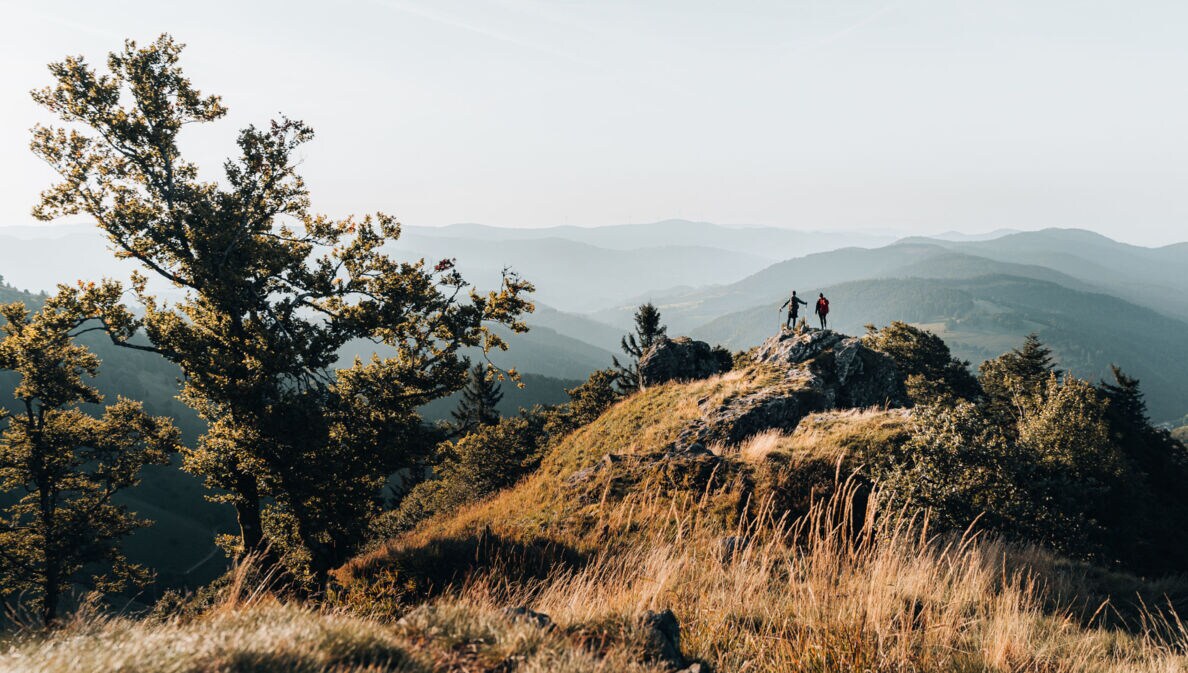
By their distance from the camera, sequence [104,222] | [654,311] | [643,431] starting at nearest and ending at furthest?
1. [104,222]
2. [643,431]
3. [654,311]

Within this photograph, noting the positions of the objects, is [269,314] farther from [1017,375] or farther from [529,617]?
[1017,375]

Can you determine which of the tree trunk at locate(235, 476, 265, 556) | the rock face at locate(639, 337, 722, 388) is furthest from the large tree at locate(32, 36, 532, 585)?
the rock face at locate(639, 337, 722, 388)

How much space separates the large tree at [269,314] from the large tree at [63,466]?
1023 cm

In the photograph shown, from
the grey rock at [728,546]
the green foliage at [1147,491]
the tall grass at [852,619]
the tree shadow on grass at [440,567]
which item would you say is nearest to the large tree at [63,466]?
the tree shadow on grass at [440,567]

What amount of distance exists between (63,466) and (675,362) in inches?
1220

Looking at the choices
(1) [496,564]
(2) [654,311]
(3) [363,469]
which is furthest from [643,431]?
(2) [654,311]

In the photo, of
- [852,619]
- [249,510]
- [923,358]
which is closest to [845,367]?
[852,619]

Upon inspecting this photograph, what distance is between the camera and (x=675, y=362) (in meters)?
32.7

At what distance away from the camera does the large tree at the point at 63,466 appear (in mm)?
22344

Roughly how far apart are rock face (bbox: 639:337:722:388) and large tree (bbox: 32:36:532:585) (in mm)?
15663

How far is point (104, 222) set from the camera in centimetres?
1466

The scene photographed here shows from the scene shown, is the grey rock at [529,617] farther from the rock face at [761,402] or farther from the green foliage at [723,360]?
the green foliage at [723,360]

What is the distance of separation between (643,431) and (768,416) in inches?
192

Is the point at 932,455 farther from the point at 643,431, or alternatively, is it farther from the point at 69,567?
the point at 69,567
